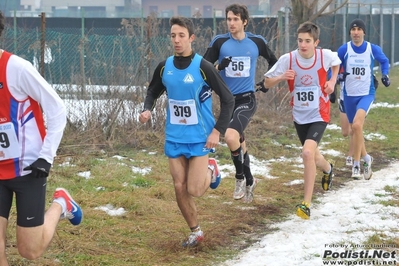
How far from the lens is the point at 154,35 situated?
13352 millimetres

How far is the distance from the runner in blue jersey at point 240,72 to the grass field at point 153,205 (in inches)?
14.7

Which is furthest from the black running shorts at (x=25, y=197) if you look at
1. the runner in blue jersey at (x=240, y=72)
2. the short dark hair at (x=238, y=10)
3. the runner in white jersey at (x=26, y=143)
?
the short dark hair at (x=238, y=10)

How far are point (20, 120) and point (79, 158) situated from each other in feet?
18.6

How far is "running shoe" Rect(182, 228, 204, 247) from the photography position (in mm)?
6645

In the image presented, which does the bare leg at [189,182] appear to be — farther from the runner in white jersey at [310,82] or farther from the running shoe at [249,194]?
the running shoe at [249,194]

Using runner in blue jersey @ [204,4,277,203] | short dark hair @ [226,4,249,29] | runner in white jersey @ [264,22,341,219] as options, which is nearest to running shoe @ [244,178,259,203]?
runner in blue jersey @ [204,4,277,203]

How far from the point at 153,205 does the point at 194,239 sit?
5.45 ft

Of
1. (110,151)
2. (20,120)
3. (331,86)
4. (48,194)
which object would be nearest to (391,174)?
(331,86)

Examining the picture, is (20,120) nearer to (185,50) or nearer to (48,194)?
(185,50)

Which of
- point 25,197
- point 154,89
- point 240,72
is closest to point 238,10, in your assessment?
point 240,72

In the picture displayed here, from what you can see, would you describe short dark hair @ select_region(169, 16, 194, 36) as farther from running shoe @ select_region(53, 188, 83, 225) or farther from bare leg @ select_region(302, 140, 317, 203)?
bare leg @ select_region(302, 140, 317, 203)

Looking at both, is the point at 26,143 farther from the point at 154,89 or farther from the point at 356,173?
the point at 356,173

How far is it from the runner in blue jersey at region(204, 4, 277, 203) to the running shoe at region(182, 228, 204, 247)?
6.42 feet

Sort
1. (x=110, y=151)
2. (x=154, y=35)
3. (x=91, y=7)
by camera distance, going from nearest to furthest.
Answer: (x=110, y=151), (x=154, y=35), (x=91, y=7)
